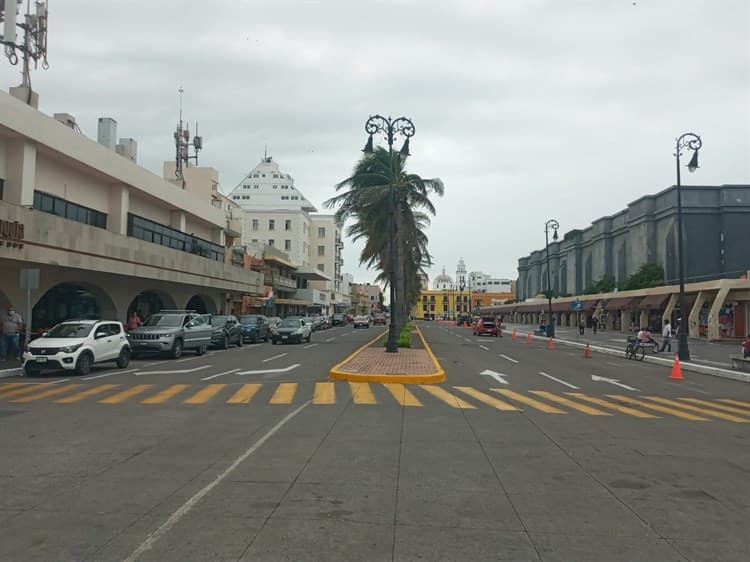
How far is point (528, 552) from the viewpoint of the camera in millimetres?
4902

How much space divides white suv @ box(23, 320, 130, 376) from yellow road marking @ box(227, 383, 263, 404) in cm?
564

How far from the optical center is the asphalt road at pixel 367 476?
5066mm

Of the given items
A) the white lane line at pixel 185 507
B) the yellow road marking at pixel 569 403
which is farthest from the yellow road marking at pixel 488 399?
the white lane line at pixel 185 507

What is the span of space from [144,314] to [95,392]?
24393 millimetres

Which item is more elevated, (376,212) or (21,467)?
(376,212)

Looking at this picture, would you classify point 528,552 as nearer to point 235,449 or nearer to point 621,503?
point 621,503

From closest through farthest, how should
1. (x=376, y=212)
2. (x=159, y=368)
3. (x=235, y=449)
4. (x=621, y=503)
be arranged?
1. (x=621, y=503)
2. (x=235, y=449)
3. (x=159, y=368)
4. (x=376, y=212)

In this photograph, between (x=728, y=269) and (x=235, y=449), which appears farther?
(x=728, y=269)

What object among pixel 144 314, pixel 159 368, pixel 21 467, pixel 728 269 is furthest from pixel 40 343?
pixel 728 269

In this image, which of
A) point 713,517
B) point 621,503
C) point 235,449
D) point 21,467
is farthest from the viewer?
point 235,449

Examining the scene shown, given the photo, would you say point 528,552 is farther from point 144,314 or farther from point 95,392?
point 144,314

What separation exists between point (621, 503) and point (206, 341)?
76.3 feet

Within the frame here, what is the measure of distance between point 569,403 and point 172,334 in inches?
634

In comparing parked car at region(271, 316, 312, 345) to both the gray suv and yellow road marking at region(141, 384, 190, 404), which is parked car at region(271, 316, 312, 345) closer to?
the gray suv
